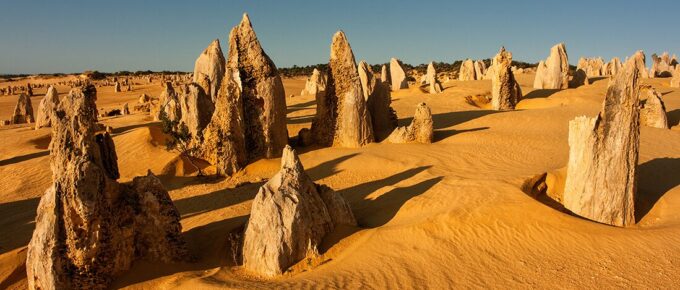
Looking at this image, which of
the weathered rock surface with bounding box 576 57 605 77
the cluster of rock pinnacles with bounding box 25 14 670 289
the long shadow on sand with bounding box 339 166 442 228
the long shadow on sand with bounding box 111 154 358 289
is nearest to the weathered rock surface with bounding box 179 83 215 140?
the cluster of rock pinnacles with bounding box 25 14 670 289

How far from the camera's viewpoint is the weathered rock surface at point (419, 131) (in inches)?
605

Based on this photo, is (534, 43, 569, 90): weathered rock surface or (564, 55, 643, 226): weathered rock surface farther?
(534, 43, 569, 90): weathered rock surface

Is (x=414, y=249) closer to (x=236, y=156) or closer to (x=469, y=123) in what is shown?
(x=236, y=156)

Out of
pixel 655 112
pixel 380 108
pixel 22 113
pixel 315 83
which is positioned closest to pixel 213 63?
pixel 380 108

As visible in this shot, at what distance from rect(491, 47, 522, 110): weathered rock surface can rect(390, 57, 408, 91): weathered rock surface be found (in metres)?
11.0

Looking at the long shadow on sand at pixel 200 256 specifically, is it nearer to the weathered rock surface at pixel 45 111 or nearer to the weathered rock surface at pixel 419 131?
the weathered rock surface at pixel 419 131

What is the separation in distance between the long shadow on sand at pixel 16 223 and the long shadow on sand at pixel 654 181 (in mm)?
12365

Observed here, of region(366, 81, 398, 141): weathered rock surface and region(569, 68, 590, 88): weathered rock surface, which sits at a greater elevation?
region(569, 68, 590, 88): weathered rock surface

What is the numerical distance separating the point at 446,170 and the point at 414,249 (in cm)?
538

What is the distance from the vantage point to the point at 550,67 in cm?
2984

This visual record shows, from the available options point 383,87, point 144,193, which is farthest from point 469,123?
point 144,193

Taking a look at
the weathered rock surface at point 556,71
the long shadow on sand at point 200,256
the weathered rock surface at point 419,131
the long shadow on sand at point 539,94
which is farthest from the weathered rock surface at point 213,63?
the weathered rock surface at point 556,71

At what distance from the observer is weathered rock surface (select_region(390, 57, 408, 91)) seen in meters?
34.2

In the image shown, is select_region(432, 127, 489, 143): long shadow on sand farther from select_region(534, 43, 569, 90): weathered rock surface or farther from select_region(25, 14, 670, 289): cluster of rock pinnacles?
select_region(534, 43, 569, 90): weathered rock surface
